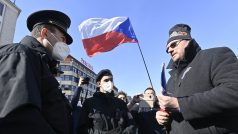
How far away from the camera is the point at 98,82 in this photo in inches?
241

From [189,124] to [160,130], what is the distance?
3674mm

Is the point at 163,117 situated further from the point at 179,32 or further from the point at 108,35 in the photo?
the point at 108,35

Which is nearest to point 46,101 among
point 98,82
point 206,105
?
point 206,105

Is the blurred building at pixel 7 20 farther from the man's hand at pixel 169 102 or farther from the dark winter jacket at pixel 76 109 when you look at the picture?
the man's hand at pixel 169 102

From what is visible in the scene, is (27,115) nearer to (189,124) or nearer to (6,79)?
(6,79)

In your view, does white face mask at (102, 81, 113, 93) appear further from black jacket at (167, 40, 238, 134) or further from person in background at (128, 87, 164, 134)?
black jacket at (167, 40, 238, 134)

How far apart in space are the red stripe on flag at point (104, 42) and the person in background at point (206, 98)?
175 inches

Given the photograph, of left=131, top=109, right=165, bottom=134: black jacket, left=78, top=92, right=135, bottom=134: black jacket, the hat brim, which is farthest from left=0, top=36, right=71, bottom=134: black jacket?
left=131, top=109, right=165, bottom=134: black jacket

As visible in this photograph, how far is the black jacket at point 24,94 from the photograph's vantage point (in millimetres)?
1700

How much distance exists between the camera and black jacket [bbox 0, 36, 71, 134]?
1700mm

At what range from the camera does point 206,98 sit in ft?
8.54

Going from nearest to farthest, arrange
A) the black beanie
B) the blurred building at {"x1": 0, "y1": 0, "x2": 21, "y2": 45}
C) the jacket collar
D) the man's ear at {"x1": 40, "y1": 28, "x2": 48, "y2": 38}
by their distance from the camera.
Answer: the man's ear at {"x1": 40, "y1": 28, "x2": 48, "y2": 38} < the jacket collar < the black beanie < the blurred building at {"x1": 0, "y1": 0, "x2": 21, "y2": 45}

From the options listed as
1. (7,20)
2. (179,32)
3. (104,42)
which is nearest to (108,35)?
(104,42)

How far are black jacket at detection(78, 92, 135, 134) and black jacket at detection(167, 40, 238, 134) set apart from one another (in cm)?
236
